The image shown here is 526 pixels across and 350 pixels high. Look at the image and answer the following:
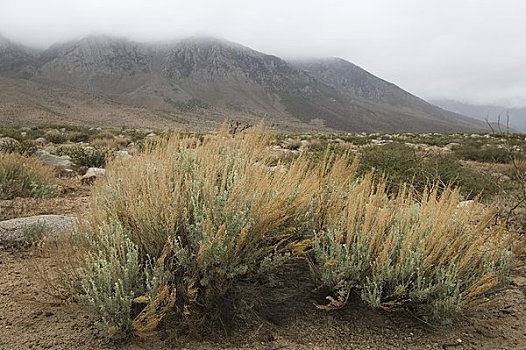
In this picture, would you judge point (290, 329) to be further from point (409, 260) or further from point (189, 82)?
point (189, 82)

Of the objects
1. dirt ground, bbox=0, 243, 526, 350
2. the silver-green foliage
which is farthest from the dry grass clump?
dirt ground, bbox=0, 243, 526, 350

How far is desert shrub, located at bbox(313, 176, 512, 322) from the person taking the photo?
3133 millimetres

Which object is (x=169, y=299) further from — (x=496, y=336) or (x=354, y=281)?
(x=496, y=336)

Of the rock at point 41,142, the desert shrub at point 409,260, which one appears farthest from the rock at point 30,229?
the rock at point 41,142

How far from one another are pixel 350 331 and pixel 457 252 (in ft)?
3.32

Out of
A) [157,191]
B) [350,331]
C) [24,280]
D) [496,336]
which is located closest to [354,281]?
[350,331]

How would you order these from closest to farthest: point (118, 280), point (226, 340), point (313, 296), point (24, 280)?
point (118, 280)
point (226, 340)
point (313, 296)
point (24, 280)

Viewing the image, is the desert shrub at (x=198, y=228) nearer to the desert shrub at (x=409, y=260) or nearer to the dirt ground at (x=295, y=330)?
the dirt ground at (x=295, y=330)

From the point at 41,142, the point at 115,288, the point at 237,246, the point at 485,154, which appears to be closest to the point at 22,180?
the point at 115,288

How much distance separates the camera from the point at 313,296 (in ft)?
11.4

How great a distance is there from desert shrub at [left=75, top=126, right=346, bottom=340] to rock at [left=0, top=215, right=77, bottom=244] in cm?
137

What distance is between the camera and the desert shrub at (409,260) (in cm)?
313

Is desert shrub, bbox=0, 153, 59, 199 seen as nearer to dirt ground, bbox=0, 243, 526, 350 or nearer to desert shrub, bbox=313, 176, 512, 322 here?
dirt ground, bbox=0, 243, 526, 350

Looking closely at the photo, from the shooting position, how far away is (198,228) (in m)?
2.99
